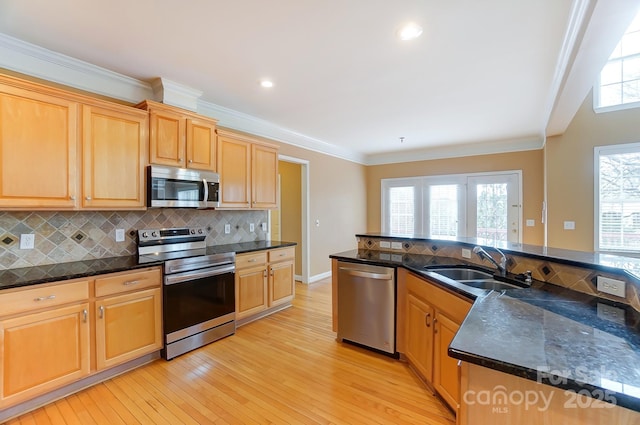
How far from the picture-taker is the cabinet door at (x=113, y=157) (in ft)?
7.66

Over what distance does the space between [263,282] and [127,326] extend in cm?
147

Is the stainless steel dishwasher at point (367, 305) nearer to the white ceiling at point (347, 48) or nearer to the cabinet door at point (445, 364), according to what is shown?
the cabinet door at point (445, 364)

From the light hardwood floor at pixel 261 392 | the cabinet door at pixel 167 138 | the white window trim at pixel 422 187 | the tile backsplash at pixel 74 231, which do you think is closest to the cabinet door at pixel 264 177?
the tile backsplash at pixel 74 231

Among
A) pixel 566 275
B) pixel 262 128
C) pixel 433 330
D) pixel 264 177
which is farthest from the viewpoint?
pixel 262 128

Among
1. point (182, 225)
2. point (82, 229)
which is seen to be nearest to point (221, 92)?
point (182, 225)

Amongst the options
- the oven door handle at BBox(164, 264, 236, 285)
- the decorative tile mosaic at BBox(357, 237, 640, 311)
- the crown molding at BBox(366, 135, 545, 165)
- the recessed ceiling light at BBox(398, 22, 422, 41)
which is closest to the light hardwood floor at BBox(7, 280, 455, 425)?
the oven door handle at BBox(164, 264, 236, 285)

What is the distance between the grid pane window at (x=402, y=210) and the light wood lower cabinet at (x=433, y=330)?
164 inches

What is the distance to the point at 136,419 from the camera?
1.85m

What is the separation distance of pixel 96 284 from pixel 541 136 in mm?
6509

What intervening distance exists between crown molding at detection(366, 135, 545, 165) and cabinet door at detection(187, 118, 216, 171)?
4.37 metres

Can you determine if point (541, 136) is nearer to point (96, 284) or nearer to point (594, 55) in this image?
point (594, 55)

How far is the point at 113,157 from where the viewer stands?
8.12 ft

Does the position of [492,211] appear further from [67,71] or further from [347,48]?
[67,71]

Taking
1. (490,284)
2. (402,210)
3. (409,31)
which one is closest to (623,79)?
(402,210)
